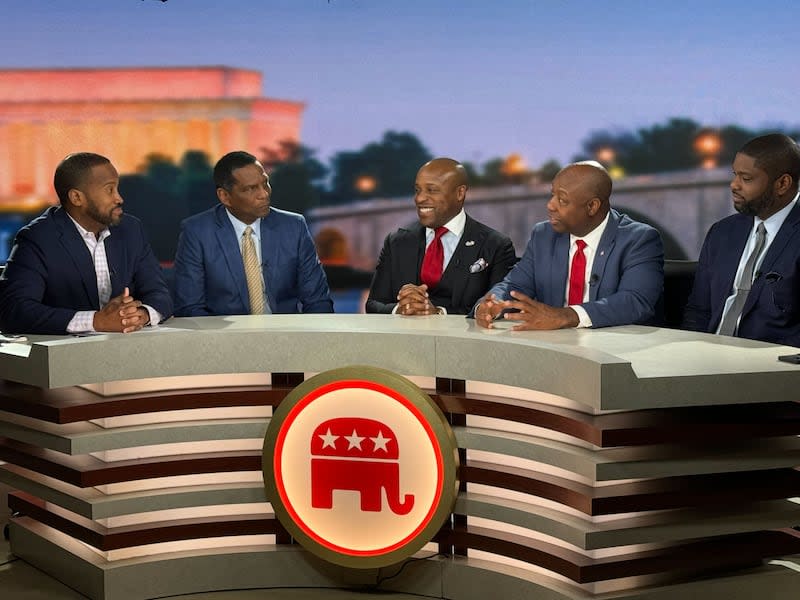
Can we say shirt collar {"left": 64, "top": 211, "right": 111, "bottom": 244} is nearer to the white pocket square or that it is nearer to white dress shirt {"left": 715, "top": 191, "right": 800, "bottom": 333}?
the white pocket square

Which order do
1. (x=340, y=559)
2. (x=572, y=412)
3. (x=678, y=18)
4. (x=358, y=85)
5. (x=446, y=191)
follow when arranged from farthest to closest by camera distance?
(x=358, y=85)
(x=678, y=18)
(x=446, y=191)
(x=340, y=559)
(x=572, y=412)

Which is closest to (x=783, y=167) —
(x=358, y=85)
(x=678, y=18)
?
(x=678, y=18)

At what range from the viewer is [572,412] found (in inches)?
120

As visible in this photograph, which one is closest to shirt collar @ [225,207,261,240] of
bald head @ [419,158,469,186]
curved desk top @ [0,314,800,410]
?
bald head @ [419,158,469,186]

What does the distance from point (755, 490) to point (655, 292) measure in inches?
39.7

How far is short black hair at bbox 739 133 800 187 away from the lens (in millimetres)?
3984

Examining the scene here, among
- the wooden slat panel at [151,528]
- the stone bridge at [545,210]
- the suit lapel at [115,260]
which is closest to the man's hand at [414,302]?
the wooden slat panel at [151,528]

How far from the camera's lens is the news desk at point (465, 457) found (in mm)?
2914

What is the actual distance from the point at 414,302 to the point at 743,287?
4.00ft

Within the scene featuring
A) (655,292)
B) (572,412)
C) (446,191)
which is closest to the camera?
(572,412)

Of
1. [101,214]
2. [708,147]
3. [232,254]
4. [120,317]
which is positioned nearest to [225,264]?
[232,254]

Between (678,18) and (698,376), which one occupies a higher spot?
(678,18)

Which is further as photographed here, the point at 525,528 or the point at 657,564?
the point at 525,528

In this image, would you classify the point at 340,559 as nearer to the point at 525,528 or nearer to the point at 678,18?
the point at 525,528
